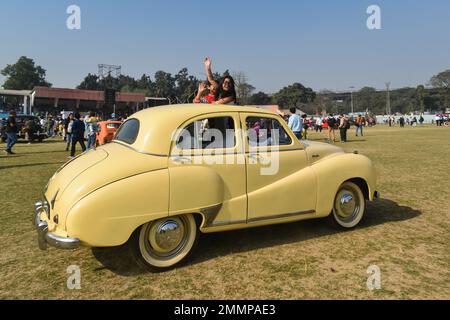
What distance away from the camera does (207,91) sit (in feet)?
22.0

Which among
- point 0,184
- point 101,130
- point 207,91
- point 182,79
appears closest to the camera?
point 207,91

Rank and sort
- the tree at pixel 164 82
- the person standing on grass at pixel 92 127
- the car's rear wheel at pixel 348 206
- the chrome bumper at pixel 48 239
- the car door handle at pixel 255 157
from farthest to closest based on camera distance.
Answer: the tree at pixel 164 82, the person standing on grass at pixel 92 127, the car's rear wheel at pixel 348 206, the car door handle at pixel 255 157, the chrome bumper at pixel 48 239

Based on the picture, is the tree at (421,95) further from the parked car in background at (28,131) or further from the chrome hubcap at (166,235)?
the chrome hubcap at (166,235)

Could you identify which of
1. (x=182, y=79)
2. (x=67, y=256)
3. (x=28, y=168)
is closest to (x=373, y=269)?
(x=67, y=256)

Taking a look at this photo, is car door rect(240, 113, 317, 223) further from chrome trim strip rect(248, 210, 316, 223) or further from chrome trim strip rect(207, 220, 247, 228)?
chrome trim strip rect(207, 220, 247, 228)

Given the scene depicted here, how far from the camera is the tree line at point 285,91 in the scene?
109188 mm

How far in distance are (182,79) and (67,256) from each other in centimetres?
13291

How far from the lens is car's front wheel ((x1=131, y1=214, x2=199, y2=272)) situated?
142 inches

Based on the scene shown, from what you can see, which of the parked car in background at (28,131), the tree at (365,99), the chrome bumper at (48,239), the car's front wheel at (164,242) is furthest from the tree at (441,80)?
the chrome bumper at (48,239)

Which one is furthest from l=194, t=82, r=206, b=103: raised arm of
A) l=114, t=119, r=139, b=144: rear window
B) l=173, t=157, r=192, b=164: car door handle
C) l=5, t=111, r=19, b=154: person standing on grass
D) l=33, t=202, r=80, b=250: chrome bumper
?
l=5, t=111, r=19, b=154: person standing on grass

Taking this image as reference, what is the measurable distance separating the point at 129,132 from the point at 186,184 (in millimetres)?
1165

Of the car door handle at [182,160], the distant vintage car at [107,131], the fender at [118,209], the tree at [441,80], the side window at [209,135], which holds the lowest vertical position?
the fender at [118,209]

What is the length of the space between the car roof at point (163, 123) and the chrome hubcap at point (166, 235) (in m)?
0.78
